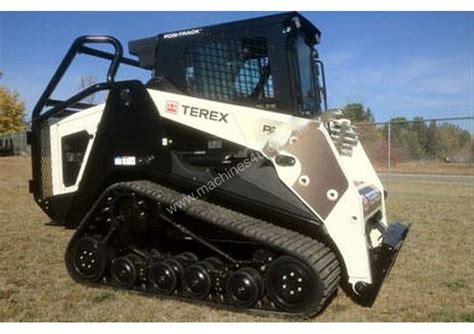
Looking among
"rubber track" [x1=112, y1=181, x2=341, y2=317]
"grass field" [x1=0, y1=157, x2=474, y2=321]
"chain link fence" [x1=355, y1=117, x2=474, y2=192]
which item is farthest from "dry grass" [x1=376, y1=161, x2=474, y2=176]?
"rubber track" [x1=112, y1=181, x2=341, y2=317]

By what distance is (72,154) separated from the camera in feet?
21.3

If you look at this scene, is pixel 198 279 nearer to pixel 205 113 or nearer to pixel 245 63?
pixel 205 113

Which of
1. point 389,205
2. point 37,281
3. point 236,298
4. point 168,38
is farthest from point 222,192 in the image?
point 389,205

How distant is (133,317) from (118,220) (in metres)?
1.21

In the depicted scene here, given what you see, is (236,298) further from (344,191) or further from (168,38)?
(168,38)

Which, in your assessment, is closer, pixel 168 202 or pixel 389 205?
pixel 168 202

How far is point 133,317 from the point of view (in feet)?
15.6

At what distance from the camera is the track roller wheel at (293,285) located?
14.9 feet

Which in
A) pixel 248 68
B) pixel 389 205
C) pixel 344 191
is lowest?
pixel 389 205

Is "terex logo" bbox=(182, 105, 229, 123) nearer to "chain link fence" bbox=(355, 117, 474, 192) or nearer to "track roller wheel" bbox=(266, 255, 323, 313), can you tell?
"track roller wheel" bbox=(266, 255, 323, 313)

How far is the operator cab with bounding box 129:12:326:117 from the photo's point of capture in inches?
209

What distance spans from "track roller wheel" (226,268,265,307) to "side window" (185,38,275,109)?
169 cm

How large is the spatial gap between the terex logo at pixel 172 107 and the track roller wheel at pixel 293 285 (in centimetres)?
187

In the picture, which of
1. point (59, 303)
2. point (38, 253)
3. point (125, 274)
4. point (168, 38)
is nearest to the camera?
point (59, 303)
